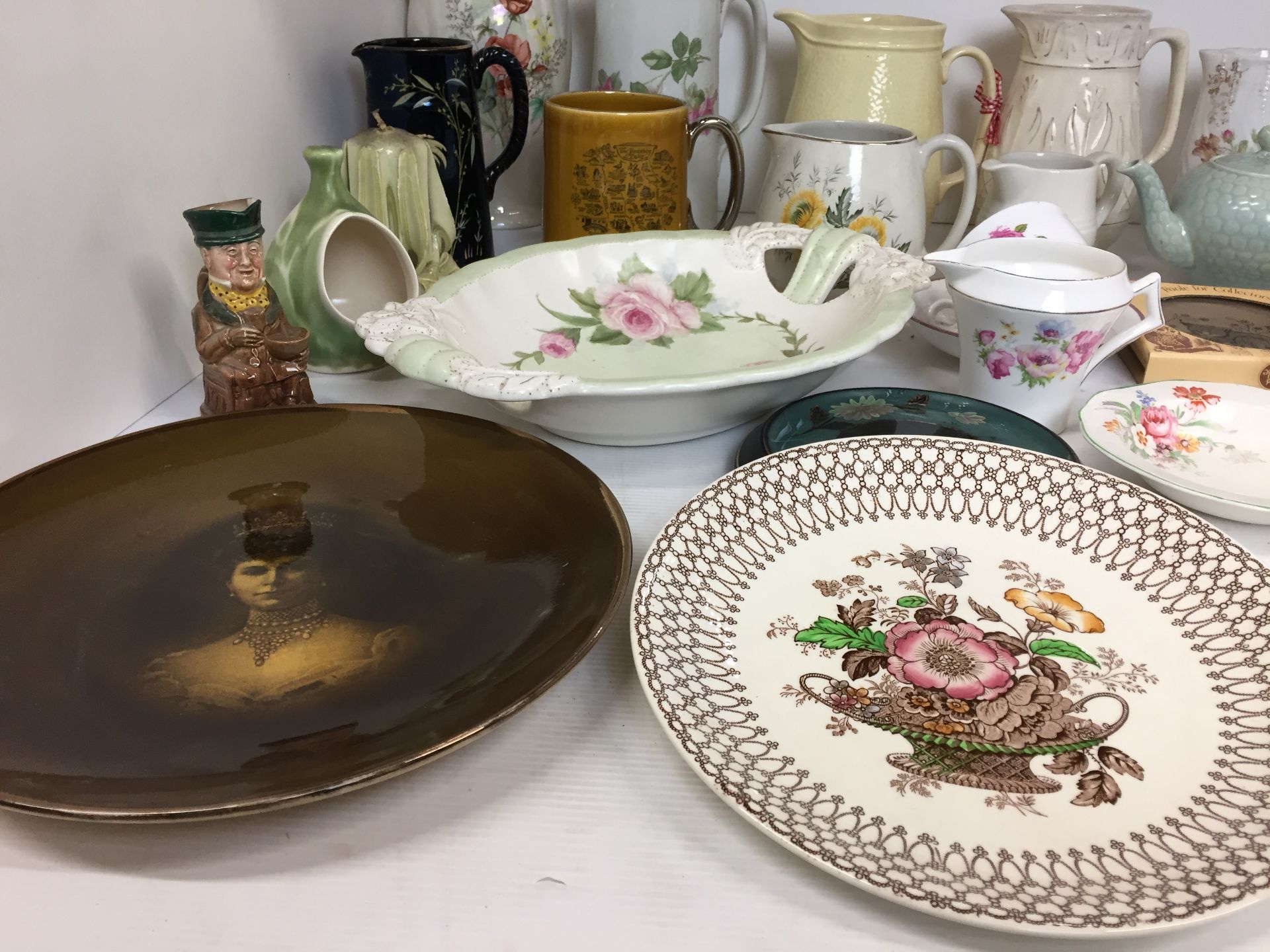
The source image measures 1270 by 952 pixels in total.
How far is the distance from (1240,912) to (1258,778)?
5 centimetres

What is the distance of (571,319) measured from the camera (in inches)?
28.2

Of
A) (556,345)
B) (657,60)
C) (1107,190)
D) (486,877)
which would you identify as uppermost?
(657,60)

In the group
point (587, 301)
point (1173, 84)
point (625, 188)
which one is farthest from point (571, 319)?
point (1173, 84)

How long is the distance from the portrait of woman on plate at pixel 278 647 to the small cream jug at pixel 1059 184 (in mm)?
626

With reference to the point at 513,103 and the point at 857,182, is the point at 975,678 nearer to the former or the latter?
the point at 857,182

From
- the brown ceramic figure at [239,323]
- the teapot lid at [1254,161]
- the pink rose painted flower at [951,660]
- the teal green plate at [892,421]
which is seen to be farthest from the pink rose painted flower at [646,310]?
the teapot lid at [1254,161]

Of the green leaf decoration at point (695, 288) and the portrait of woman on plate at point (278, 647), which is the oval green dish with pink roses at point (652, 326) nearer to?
the green leaf decoration at point (695, 288)

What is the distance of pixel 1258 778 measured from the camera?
36 centimetres

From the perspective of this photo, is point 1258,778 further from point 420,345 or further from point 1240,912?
point 420,345

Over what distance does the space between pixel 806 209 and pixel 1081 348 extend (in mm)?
271

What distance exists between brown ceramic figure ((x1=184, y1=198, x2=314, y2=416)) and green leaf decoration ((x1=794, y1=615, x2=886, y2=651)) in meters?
0.36

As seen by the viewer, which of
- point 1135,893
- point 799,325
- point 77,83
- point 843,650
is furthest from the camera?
point 799,325

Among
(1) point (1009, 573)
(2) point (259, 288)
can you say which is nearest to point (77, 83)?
(2) point (259, 288)

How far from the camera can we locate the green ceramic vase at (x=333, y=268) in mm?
671
